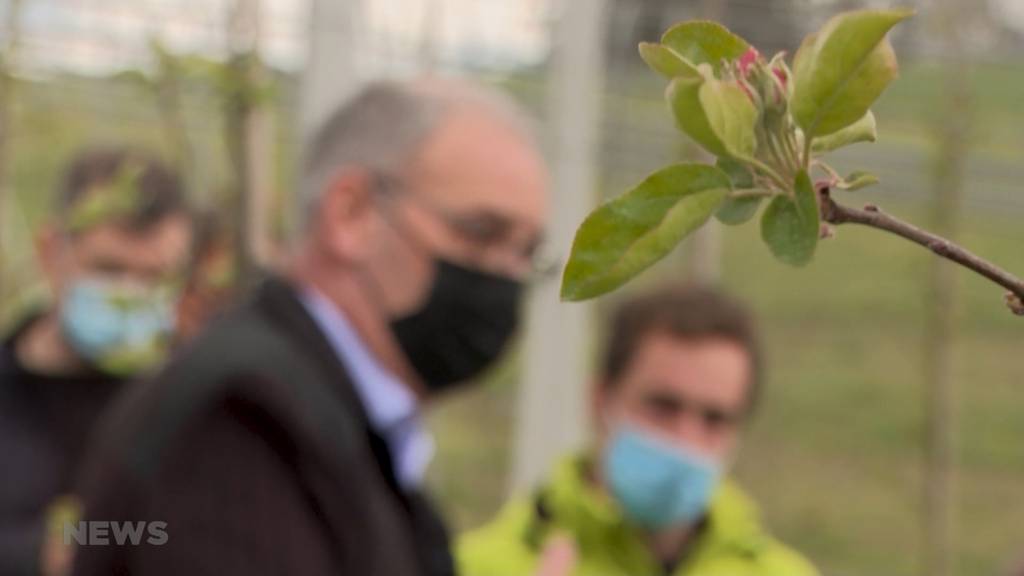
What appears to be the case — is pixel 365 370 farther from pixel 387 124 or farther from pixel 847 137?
pixel 847 137

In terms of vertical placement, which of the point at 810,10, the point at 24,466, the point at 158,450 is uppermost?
the point at 810,10

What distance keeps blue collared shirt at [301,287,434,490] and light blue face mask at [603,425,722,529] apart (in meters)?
0.70

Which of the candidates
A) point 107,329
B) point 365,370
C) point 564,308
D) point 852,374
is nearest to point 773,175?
point 365,370

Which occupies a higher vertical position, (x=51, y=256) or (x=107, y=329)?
(x=51, y=256)

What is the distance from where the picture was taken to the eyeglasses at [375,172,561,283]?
2.39 m

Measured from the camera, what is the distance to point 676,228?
587 mm

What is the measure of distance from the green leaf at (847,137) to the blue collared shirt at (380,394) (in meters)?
1.55

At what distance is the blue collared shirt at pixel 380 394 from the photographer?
2158 mm

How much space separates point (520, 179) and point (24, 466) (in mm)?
1528

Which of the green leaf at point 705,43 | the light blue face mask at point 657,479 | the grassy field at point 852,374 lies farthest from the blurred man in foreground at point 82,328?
the green leaf at point 705,43

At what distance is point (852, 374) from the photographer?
10.3 m

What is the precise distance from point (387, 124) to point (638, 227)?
1.87m

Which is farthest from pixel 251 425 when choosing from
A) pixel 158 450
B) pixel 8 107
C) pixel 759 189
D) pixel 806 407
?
pixel 806 407

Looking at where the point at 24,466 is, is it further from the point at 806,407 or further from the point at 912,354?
the point at 912,354
